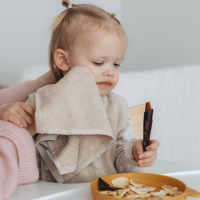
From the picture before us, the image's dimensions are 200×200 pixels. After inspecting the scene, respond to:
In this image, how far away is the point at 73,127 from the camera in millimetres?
549

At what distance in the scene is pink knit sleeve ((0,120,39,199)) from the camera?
1.50 ft

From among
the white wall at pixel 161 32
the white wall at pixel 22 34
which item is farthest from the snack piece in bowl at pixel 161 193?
the white wall at pixel 161 32

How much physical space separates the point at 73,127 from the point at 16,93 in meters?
0.40

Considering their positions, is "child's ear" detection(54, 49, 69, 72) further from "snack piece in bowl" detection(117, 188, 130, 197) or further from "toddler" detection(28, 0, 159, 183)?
"snack piece in bowl" detection(117, 188, 130, 197)

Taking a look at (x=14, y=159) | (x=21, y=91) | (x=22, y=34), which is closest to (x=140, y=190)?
(x=14, y=159)

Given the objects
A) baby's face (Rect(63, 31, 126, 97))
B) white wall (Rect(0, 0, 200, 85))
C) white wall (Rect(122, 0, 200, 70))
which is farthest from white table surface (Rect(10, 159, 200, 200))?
white wall (Rect(122, 0, 200, 70))

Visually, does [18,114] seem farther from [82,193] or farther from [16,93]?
[16,93]

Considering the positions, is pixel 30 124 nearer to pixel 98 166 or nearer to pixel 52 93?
pixel 52 93

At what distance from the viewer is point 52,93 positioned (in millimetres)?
558

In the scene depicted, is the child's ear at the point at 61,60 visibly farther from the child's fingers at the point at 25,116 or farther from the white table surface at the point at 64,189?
the white table surface at the point at 64,189

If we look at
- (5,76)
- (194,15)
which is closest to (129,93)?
(194,15)

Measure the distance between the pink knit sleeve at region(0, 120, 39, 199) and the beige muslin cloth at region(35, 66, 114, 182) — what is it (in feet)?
0.13

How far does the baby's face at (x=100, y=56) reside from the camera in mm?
666

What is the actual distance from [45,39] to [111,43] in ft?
1.76
